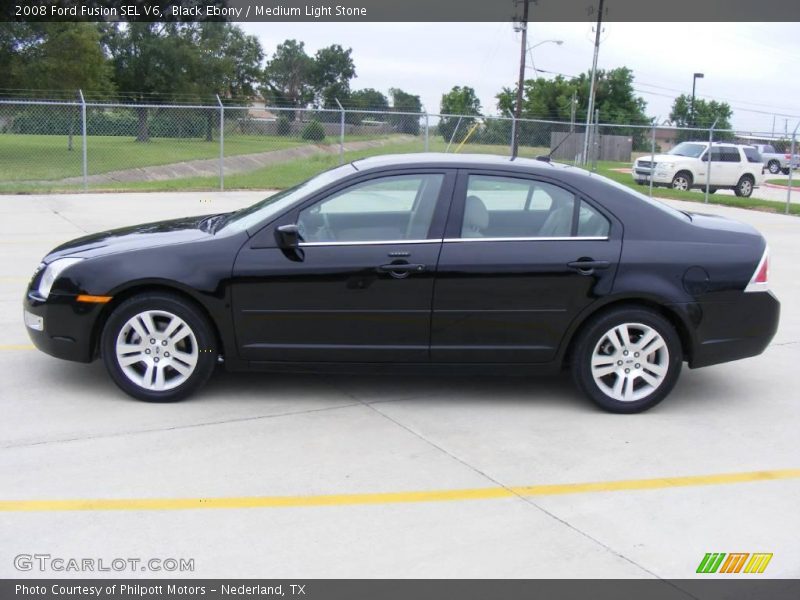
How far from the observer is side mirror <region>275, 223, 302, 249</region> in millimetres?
5359

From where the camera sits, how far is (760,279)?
18.6 feet

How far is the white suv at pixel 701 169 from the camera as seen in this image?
2589cm

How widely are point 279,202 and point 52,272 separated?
152 centimetres

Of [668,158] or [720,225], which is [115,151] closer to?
[668,158]

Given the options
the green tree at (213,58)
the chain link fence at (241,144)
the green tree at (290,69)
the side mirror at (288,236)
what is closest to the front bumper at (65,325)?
the side mirror at (288,236)

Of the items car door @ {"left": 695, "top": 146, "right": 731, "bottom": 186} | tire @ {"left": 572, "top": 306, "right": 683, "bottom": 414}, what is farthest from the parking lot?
car door @ {"left": 695, "top": 146, "right": 731, "bottom": 186}

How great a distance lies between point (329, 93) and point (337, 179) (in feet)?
354

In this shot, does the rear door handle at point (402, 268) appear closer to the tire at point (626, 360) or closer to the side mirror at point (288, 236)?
the side mirror at point (288, 236)

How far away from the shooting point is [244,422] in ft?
17.2

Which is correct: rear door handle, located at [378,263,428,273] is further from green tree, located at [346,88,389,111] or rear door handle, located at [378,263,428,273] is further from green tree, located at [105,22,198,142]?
green tree, located at [346,88,389,111]

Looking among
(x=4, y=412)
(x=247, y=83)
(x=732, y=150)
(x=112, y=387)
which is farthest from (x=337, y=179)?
(x=247, y=83)

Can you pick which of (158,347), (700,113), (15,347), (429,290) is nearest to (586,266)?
(429,290)

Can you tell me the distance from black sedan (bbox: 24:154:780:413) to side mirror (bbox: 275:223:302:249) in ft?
0.04

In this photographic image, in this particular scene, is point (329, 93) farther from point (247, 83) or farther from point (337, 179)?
point (337, 179)
